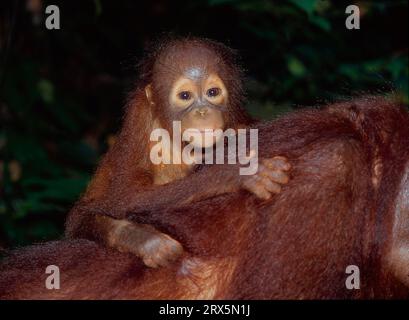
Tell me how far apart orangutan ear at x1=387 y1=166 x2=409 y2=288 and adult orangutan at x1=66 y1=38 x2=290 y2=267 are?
37.8 inches

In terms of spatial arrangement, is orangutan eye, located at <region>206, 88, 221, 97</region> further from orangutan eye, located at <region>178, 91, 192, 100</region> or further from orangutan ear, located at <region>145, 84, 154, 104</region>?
orangutan ear, located at <region>145, 84, 154, 104</region>

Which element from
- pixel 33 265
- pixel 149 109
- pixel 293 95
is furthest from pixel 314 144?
pixel 293 95

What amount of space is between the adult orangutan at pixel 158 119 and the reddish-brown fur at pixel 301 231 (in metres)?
0.48

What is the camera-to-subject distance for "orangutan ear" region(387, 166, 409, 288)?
6.33ft

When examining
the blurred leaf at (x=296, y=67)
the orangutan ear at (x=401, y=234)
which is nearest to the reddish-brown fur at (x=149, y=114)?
the blurred leaf at (x=296, y=67)

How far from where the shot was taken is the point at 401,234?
194 centimetres

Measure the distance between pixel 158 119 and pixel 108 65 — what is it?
3.37 metres

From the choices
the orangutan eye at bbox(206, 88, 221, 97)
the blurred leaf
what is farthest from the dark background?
the orangutan eye at bbox(206, 88, 221, 97)

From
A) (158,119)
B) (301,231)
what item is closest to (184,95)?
(158,119)

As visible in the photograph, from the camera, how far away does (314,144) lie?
6.52 feet

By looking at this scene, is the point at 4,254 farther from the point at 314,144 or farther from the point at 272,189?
the point at 314,144

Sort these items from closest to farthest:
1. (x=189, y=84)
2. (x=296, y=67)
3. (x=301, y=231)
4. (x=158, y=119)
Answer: (x=301, y=231), (x=189, y=84), (x=158, y=119), (x=296, y=67)

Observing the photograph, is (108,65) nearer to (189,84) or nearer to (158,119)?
(158,119)

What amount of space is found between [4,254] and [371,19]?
16.0ft
